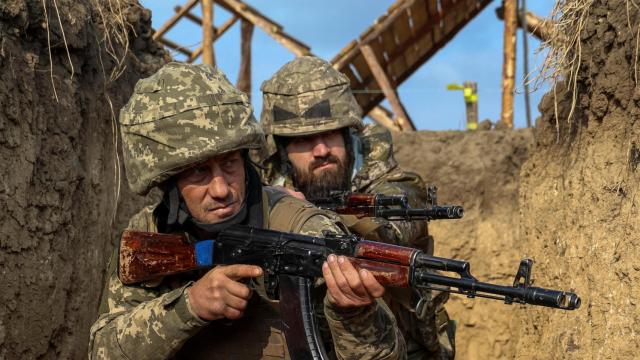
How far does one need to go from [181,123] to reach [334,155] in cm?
195

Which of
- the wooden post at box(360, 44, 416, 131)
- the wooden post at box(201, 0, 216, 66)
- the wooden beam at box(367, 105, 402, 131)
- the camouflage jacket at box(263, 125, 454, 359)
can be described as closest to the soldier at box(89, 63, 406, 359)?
the camouflage jacket at box(263, 125, 454, 359)

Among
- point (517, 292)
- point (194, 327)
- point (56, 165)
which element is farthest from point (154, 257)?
point (56, 165)

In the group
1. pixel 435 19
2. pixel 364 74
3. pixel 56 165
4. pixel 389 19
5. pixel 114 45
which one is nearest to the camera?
pixel 56 165

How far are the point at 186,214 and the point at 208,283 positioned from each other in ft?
1.28

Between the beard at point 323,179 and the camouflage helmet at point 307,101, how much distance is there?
195 millimetres

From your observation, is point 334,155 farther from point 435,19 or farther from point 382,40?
point 435,19

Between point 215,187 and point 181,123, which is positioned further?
point 181,123

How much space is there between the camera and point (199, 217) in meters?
3.47

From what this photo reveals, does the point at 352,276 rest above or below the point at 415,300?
above

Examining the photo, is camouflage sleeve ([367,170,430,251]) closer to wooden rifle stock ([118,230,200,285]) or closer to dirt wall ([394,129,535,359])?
wooden rifle stock ([118,230,200,285])

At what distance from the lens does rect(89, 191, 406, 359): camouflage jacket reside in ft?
10.7

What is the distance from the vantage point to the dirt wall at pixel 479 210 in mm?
9758

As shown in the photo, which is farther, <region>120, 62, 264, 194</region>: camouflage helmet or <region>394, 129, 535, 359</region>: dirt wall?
<region>394, 129, 535, 359</region>: dirt wall

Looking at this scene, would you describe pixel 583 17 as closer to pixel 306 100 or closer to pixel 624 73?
pixel 624 73
